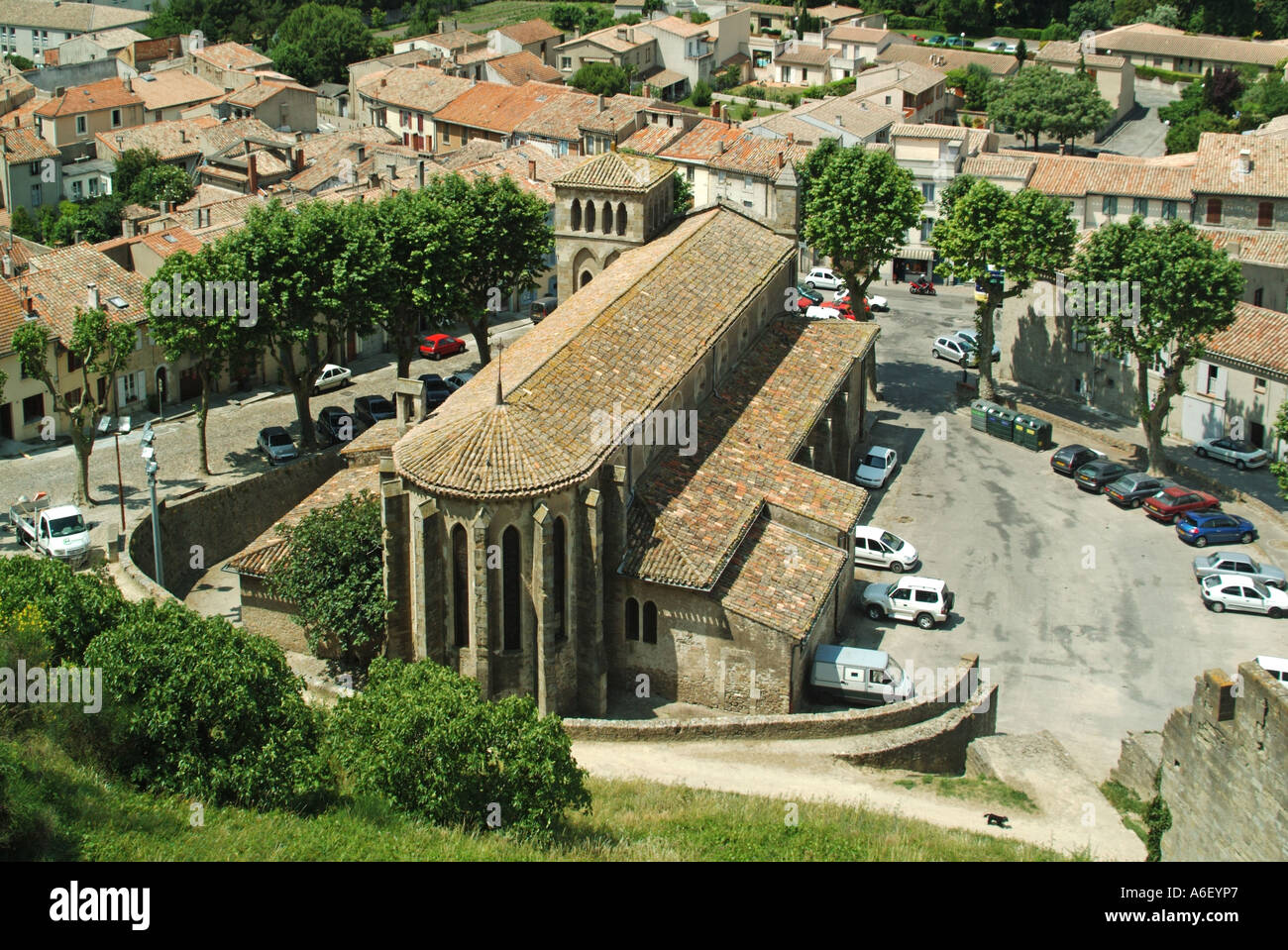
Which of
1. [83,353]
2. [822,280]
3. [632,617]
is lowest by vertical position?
[822,280]

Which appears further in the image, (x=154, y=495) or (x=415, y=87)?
(x=415, y=87)

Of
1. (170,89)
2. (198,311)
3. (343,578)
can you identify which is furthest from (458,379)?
(170,89)

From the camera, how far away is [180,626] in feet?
127

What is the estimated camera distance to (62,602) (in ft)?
132

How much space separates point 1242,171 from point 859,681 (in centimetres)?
5545

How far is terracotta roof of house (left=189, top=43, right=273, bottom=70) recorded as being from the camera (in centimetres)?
15112

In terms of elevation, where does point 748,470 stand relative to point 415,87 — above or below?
below

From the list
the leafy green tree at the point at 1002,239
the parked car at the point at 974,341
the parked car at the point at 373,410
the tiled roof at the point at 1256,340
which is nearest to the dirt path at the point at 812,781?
the parked car at the point at 373,410

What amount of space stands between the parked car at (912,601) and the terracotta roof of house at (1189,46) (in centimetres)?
11803

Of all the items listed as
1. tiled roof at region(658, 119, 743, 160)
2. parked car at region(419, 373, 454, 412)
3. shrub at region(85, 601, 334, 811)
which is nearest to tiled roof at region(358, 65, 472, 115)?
tiled roof at region(658, 119, 743, 160)

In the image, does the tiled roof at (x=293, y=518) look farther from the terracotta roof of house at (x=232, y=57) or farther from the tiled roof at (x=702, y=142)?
the terracotta roof of house at (x=232, y=57)

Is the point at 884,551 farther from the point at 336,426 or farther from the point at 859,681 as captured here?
the point at 336,426
